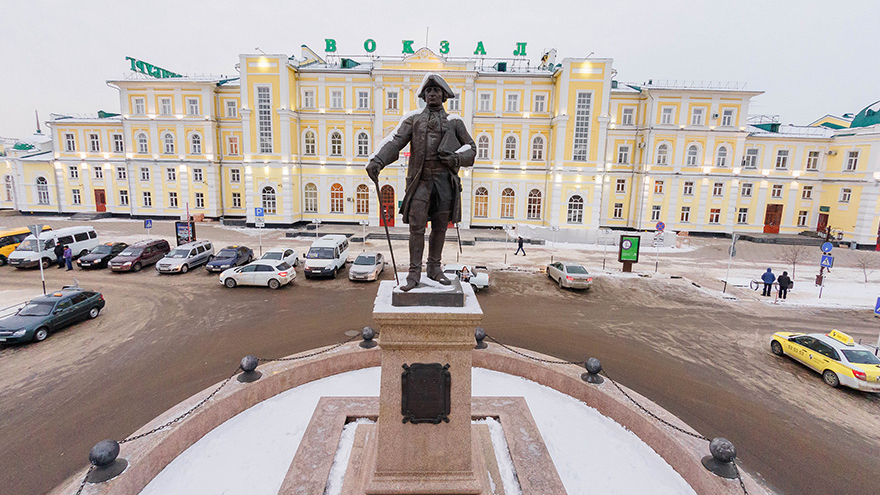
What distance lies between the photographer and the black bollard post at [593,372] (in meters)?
8.21

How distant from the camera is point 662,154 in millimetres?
38156

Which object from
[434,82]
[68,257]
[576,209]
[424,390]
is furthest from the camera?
[576,209]

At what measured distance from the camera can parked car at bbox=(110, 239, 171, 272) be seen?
66.2 feet

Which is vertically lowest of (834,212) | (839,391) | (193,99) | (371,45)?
(839,391)

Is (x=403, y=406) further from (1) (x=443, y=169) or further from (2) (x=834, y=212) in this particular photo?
(2) (x=834, y=212)

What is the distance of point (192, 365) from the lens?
10.5m

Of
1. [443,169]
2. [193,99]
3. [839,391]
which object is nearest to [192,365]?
[443,169]

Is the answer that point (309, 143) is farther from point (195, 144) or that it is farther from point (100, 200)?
point (100, 200)

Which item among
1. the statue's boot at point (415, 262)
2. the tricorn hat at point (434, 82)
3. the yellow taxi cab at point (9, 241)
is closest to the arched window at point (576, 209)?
the tricorn hat at point (434, 82)

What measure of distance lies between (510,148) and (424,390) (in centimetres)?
3555

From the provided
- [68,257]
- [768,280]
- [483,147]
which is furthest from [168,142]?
[768,280]

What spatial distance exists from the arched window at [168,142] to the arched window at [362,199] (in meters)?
19.4

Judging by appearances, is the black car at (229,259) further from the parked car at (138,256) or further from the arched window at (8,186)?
the arched window at (8,186)

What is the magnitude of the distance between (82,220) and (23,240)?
62.1 feet
